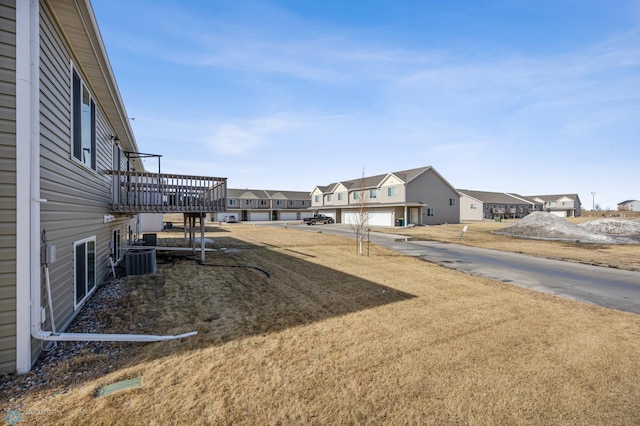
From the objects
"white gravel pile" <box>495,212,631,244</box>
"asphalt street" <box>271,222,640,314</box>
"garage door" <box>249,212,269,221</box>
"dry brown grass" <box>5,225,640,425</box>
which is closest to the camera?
"dry brown grass" <box>5,225,640,425</box>

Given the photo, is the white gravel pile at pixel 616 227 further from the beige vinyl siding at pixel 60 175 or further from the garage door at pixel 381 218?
the beige vinyl siding at pixel 60 175

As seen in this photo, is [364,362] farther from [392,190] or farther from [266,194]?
[266,194]


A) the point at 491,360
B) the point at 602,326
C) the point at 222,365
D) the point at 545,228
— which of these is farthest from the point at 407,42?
the point at 545,228

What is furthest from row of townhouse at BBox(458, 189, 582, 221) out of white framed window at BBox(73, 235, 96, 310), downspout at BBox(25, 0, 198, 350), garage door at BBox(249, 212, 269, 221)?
downspout at BBox(25, 0, 198, 350)

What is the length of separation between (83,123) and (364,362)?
772cm

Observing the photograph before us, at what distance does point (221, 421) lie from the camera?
9.62 ft

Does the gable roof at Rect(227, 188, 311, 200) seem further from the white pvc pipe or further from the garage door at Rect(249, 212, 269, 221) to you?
the white pvc pipe

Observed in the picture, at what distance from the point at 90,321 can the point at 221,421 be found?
13.4ft

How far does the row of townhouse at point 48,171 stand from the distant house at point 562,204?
300 ft

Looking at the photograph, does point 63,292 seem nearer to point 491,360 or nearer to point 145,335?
point 145,335

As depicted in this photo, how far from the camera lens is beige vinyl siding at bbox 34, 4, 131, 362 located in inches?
175

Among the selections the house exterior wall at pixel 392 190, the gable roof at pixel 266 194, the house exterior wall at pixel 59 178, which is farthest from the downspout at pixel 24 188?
the gable roof at pixel 266 194

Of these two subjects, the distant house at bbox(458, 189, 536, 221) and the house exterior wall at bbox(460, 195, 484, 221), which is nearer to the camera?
the house exterior wall at bbox(460, 195, 484, 221)

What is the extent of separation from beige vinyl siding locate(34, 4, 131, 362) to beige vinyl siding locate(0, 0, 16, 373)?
0.51m
